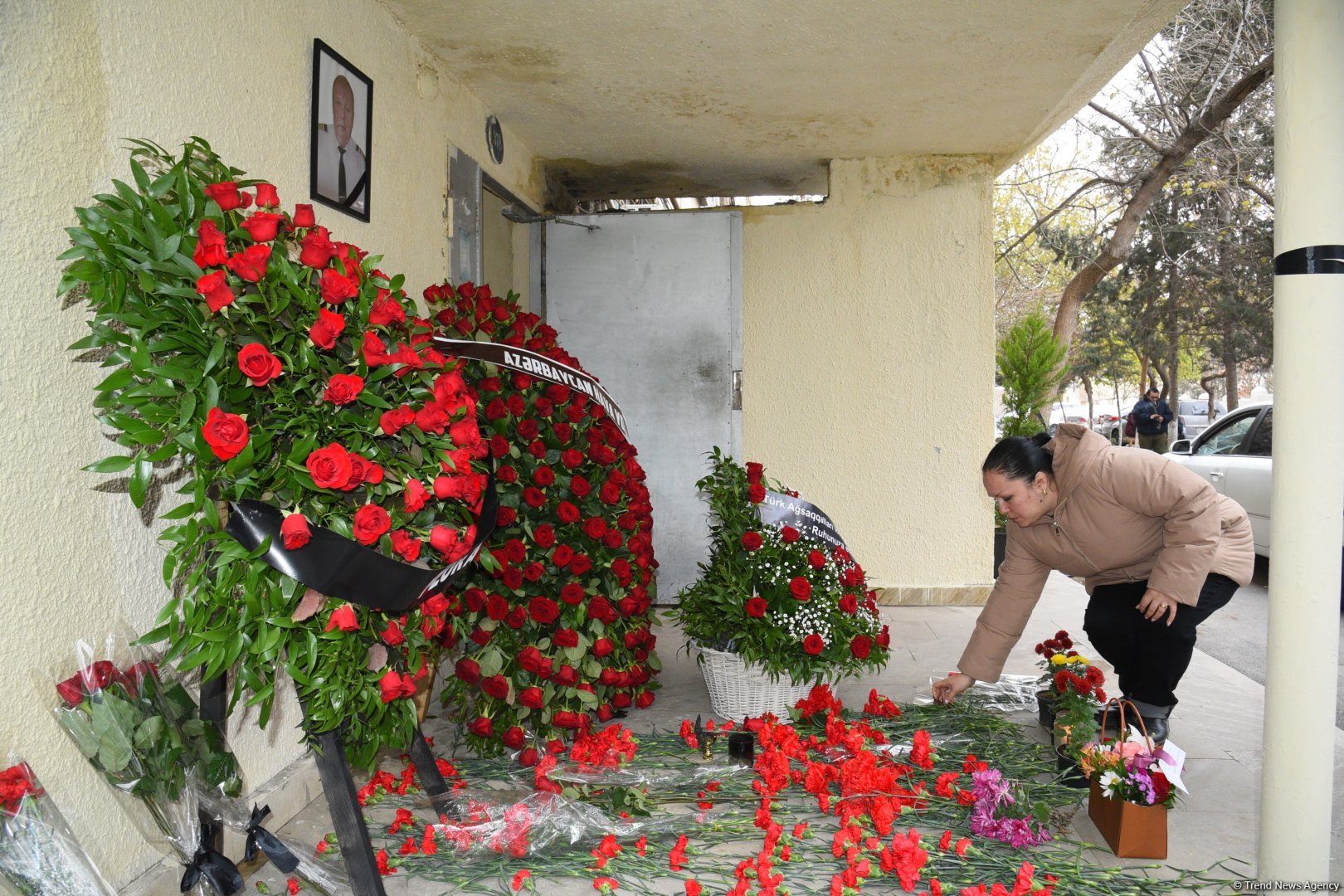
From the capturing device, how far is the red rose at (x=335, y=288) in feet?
5.47

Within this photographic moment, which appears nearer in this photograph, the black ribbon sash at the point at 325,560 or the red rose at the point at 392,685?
the black ribbon sash at the point at 325,560

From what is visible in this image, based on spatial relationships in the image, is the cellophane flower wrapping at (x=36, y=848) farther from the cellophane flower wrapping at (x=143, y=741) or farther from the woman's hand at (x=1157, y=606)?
the woman's hand at (x=1157, y=606)

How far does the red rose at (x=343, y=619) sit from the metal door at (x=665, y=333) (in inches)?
156

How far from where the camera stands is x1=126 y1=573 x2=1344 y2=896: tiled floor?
2.47 m

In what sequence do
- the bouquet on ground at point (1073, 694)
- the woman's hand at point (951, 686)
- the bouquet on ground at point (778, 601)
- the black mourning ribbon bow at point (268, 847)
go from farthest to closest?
the bouquet on ground at point (778, 601) < the woman's hand at point (951, 686) < the bouquet on ground at point (1073, 694) < the black mourning ribbon bow at point (268, 847)

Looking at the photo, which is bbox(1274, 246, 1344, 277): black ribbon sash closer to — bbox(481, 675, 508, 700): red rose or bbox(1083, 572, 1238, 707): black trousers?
bbox(1083, 572, 1238, 707): black trousers

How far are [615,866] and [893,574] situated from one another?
3.75 m

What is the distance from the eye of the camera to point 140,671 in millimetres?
1610

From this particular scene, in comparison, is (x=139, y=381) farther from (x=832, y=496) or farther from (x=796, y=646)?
(x=832, y=496)

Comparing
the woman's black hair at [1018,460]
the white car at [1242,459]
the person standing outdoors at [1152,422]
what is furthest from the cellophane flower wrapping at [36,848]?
the person standing outdoors at [1152,422]

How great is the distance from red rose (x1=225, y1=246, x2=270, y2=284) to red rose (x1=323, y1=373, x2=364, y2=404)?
0.71 ft

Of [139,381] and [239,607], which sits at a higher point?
[139,381]

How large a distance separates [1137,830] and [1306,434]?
45.3 inches

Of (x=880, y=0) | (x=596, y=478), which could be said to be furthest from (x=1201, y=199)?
(x=596, y=478)
